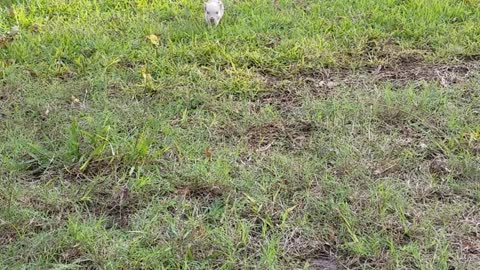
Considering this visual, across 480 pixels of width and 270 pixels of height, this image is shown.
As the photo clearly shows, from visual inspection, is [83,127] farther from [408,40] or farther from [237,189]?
[408,40]

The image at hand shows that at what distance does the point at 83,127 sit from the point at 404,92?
1.66m

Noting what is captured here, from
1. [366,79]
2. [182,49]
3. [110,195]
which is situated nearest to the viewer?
[110,195]

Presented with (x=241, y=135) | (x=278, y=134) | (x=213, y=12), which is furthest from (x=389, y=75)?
(x=213, y=12)

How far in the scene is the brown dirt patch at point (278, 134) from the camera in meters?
2.92

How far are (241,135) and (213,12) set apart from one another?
1210 millimetres

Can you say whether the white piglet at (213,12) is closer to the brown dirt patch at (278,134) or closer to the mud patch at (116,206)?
the brown dirt patch at (278,134)

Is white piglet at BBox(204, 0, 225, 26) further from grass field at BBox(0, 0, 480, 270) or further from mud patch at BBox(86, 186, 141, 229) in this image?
mud patch at BBox(86, 186, 141, 229)

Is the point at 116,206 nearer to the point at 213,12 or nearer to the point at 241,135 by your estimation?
the point at 241,135

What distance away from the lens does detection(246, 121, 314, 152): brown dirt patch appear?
9.57 feet

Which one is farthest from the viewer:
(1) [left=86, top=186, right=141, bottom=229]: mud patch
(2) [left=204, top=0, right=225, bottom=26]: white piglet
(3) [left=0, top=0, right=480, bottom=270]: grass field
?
(2) [left=204, top=0, right=225, bottom=26]: white piglet

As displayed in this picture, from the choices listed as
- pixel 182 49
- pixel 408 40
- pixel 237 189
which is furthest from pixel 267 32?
pixel 237 189

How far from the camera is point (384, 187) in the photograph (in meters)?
2.56

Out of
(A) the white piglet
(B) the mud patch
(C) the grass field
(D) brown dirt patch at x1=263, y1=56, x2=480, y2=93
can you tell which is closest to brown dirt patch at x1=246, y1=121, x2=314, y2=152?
(C) the grass field

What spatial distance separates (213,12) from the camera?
12.8 ft
